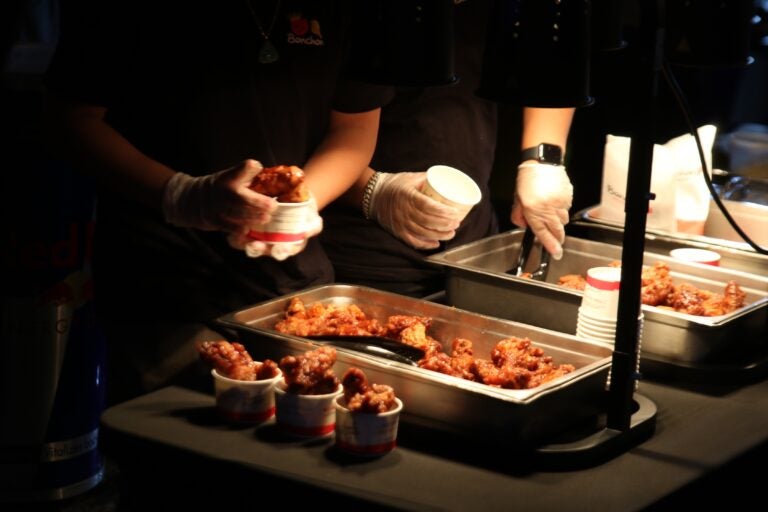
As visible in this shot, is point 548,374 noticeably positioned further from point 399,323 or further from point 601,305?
point 399,323

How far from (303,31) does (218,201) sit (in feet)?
1.72

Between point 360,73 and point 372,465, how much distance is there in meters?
0.65

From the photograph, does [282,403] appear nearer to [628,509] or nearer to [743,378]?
[628,509]

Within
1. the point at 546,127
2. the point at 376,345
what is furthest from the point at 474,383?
the point at 546,127

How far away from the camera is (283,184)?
2.19 m

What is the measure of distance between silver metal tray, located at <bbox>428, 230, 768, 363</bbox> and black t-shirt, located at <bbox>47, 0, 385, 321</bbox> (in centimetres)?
41

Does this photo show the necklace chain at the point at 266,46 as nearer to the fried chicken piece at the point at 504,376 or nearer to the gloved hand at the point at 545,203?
the gloved hand at the point at 545,203

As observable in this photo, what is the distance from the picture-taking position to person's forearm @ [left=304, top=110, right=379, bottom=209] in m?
2.69

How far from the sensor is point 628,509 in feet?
5.44

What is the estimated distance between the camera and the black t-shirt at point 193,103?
230 centimetres

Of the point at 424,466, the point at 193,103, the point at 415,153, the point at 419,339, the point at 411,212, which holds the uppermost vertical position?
the point at 193,103

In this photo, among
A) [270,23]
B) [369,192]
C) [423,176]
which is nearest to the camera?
[270,23]

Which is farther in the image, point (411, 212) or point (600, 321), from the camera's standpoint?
point (411, 212)

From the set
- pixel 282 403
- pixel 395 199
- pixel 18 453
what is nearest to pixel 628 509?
pixel 282 403
